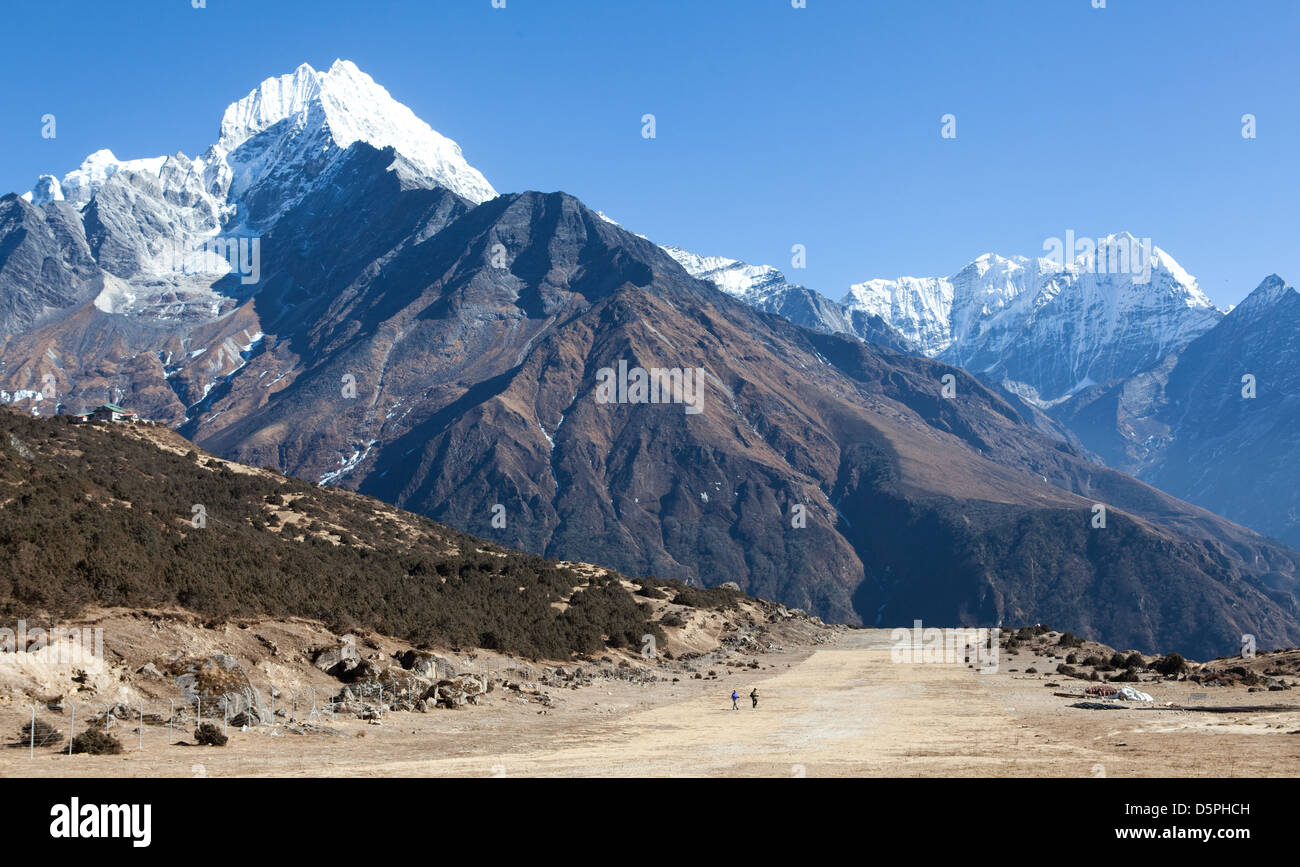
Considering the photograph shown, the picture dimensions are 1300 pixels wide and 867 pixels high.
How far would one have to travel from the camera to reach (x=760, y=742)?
41.1 metres

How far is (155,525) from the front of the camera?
179ft

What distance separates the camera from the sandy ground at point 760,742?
30.4 metres

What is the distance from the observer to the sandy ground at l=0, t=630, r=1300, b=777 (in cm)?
3038

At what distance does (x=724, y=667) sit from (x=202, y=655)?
50370 millimetres

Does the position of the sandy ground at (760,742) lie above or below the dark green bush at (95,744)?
below

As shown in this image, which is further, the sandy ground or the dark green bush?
the dark green bush

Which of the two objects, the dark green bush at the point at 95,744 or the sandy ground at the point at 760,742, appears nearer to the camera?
the sandy ground at the point at 760,742

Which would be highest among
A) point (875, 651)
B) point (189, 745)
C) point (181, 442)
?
point (181, 442)

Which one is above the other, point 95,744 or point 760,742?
point 95,744

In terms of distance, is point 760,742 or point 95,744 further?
point 760,742
